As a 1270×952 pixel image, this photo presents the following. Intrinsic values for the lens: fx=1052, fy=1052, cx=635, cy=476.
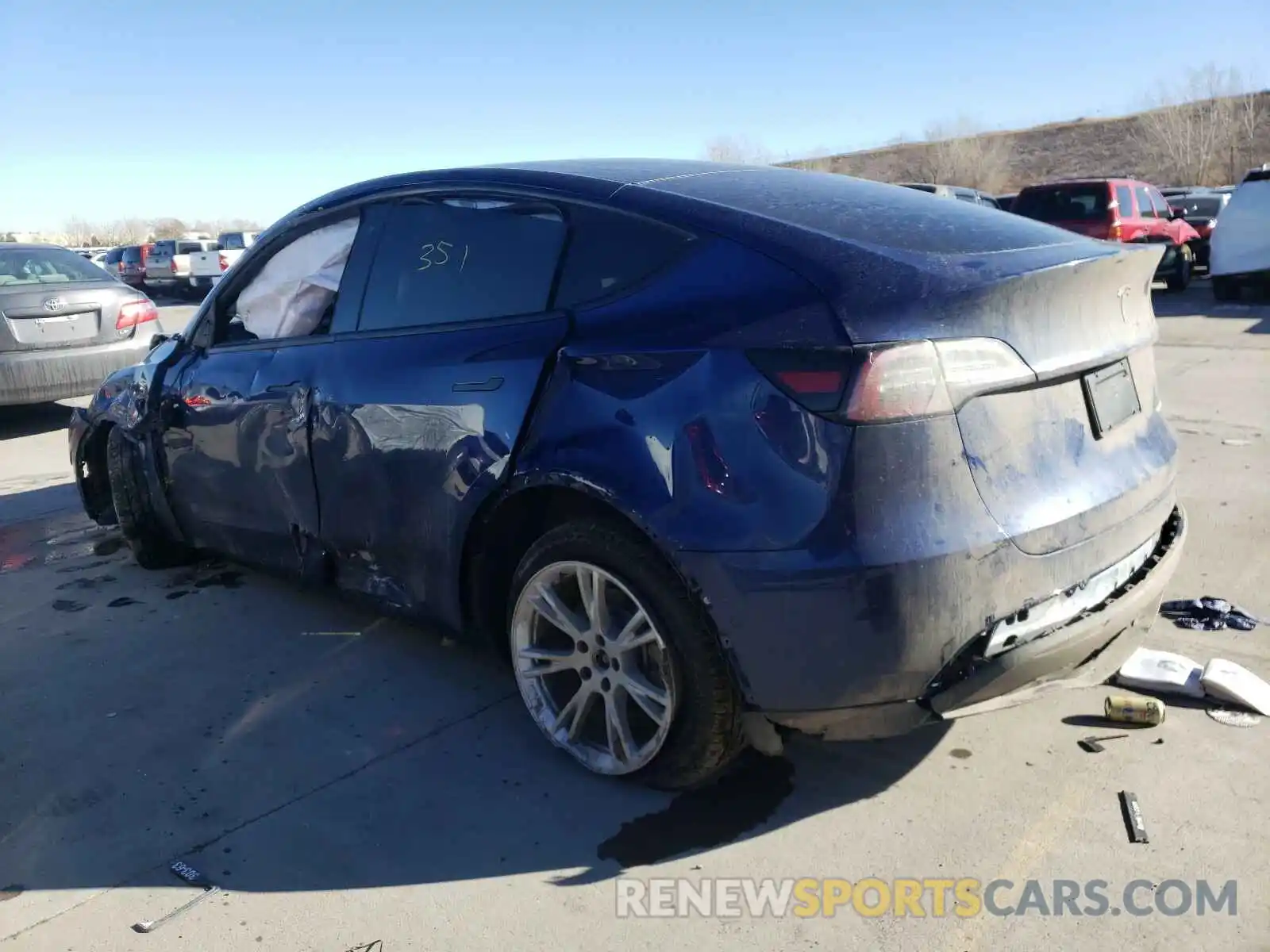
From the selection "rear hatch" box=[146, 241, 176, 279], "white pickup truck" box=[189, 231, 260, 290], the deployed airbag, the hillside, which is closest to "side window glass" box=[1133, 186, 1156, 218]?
the deployed airbag

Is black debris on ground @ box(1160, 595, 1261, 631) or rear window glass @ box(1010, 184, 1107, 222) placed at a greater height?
rear window glass @ box(1010, 184, 1107, 222)

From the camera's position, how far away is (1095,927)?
2389 mm

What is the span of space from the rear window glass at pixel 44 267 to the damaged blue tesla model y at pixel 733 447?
22.9 feet

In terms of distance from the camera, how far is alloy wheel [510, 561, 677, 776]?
2881mm

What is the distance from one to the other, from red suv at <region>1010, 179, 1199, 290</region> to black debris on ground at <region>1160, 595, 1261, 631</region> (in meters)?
11.9

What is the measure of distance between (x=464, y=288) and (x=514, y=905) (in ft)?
6.05

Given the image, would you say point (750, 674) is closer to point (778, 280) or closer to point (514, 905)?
point (514, 905)

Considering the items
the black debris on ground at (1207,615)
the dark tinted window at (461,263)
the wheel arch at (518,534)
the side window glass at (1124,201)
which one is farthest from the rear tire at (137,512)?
the side window glass at (1124,201)

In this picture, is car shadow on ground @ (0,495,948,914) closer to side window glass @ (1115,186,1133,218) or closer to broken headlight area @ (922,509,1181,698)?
broken headlight area @ (922,509,1181,698)

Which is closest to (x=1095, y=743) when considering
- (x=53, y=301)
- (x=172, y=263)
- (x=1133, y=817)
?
(x=1133, y=817)

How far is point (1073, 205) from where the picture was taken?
1545 cm

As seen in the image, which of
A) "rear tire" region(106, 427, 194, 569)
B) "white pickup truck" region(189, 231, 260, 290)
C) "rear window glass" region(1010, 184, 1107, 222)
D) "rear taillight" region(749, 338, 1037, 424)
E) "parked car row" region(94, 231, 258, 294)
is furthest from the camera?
"parked car row" region(94, 231, 258, 294)

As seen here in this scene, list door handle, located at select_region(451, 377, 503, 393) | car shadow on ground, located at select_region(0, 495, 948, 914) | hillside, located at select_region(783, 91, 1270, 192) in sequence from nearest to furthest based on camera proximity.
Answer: car shadow on ground, located at select_region(0, 495, 948, 914), door handle, located at select_region(451, 377, 503, 393), hillside, located at select_region(783, 91, 1270, 192)

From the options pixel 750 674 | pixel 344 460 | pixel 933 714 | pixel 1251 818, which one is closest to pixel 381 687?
pixel 344 460
